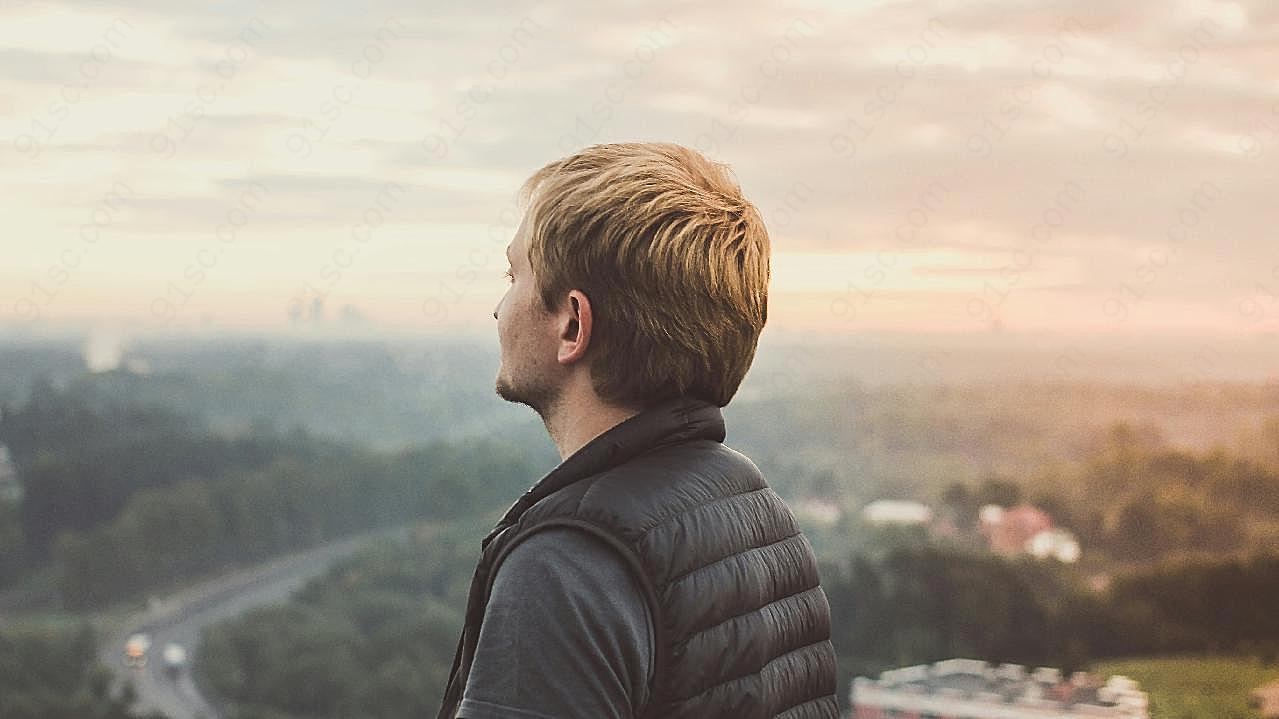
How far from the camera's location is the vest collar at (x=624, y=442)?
2.56 feet

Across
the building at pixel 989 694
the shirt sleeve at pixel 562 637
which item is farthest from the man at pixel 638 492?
the building at pixel 989 694

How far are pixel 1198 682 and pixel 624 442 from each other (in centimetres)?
399

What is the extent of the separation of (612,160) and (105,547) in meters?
4.76

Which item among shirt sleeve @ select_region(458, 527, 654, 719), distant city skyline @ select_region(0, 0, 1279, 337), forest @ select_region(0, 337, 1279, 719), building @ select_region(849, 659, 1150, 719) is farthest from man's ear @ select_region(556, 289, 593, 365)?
forest @ select_region(0, 337, 1279, 719)

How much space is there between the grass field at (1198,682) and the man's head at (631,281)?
3893mm

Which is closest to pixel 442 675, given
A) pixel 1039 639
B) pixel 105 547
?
pixel 105 547

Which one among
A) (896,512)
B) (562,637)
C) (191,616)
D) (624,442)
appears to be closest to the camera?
(562,637)

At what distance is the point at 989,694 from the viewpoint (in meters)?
4.45

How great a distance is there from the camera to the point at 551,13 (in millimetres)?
4703

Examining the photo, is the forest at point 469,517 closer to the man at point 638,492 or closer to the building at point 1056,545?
the building at point 1056,545

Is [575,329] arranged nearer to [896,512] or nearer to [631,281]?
[631,281]

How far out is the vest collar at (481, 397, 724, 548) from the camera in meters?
0.78

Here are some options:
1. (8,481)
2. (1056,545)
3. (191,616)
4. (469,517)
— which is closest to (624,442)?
(1056,545)

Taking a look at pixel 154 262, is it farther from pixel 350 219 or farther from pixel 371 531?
pixel 371 531
